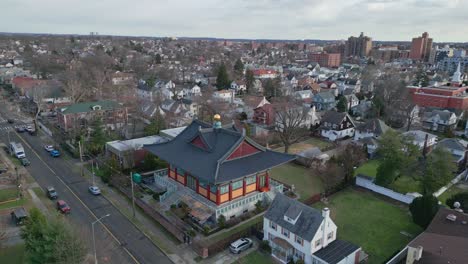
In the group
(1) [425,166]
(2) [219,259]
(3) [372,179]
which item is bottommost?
(2) [219,259]

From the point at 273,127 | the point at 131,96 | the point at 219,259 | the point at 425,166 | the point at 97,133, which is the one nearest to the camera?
the point at 219,259

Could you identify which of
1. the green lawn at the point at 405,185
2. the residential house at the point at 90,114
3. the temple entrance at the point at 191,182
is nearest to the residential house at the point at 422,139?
the green lawn at the point at 405,185

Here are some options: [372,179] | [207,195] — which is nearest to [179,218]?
[207,195]

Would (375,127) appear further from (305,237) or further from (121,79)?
(121,79)

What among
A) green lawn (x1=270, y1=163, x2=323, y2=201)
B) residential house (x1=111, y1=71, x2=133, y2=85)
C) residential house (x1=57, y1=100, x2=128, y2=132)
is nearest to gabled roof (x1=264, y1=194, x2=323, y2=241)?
green lawn (x1=270, y1=163, x2=323, y2=201)

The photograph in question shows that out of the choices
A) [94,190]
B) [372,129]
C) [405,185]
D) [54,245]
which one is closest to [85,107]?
[94,190]

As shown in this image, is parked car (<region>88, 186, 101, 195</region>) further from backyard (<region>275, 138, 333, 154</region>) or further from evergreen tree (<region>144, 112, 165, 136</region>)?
backyard (<region>275, 138, 333, 154</region>)

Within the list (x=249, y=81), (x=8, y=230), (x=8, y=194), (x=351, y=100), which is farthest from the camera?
(x=249, y=81)

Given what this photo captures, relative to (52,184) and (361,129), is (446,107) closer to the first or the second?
(361,129)
